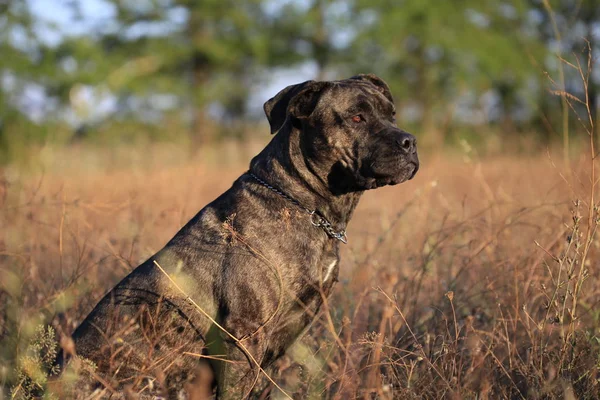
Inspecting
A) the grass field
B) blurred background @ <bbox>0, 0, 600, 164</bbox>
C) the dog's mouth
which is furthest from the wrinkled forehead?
blurred background @ <bbox>0, 0, 600, 164</bbox>

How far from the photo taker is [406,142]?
11.1 feet

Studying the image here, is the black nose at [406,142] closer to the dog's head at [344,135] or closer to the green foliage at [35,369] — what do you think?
the dog's head at [344,135]

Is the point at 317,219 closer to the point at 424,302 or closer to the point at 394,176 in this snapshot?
the point at 394,176

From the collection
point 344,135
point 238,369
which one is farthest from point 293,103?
point 238,369

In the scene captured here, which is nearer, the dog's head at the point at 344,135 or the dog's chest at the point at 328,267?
the dog's chest at the point at 328,267

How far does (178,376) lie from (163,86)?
17835mm

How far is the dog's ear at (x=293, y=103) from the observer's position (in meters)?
3.40

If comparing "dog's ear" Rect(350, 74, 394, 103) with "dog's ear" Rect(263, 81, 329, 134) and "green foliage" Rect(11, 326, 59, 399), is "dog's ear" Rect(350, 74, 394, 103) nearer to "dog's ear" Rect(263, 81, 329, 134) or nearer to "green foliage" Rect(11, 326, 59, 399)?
"dog's ear" Rect(263, 81, 329, 134)

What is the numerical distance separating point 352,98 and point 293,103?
0.36m

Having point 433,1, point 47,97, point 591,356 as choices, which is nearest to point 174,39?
point 47,97

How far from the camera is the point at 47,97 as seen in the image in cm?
1855

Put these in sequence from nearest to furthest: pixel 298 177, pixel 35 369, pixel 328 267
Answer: pixel 35 369 < pixel 328 267 < pixel 298 177

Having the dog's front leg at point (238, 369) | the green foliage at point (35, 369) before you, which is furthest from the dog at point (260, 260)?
the green foliage at point (35, 369)

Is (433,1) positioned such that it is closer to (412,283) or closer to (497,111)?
(497,111)
